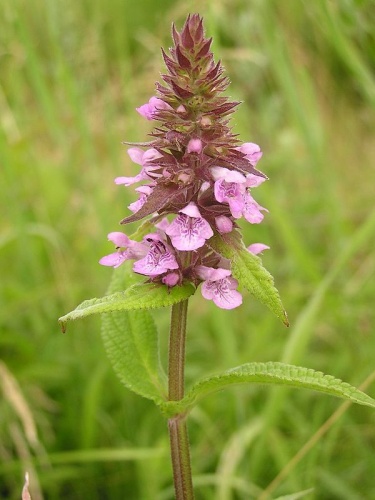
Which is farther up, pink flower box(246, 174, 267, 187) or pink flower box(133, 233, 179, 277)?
pink flower box(246, 174, 267, 187)

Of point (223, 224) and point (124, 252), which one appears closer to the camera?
point (223, 224)

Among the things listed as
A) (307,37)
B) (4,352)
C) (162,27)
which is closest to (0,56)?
(162,27)

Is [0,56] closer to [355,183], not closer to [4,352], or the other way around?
[4,352]

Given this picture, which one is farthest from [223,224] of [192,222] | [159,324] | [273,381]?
[159,324]

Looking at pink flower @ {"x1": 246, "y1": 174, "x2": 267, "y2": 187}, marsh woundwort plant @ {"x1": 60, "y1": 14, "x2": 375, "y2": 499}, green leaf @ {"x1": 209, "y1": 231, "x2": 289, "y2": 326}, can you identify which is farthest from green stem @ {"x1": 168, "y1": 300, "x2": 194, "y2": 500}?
pink flower @ {"x1": 246, "y1": 174, "x2": 267, "y2": 187}

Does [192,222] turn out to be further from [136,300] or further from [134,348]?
[134,348]

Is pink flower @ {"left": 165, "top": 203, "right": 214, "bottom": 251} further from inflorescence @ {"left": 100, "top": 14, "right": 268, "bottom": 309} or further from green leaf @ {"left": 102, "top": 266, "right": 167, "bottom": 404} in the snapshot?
green leaf @ {"left": 102, "top": 266, "right": 167, "bottom": 404}
